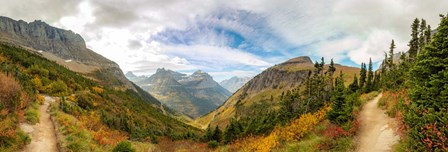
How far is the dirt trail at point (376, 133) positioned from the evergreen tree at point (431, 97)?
2918 millimetres

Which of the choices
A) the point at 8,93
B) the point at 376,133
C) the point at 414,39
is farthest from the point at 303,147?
the point at 414,39

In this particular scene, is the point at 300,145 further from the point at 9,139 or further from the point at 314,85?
the point at 314,85

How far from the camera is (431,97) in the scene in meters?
15.4

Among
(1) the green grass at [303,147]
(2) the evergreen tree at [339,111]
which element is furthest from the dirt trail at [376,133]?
(1) the green grass at [303,147]

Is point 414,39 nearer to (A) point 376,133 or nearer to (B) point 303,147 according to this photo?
(A) point 376,133

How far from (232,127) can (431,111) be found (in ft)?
150

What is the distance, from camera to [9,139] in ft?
63.9

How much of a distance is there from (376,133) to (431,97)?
746cm

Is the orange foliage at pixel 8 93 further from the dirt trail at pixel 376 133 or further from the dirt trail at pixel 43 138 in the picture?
the dirt trail at pixel 376 133

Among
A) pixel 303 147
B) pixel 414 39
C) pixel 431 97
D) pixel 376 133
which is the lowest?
pixel 303 147

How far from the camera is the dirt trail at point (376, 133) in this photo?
19.0 meters

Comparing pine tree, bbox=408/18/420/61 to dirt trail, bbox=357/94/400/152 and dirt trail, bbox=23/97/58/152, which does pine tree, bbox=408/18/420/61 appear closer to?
dirt trail, bbox=357/94/400/152

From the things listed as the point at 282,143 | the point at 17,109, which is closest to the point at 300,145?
the point at 282,143

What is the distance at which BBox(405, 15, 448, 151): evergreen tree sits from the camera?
13.5m
